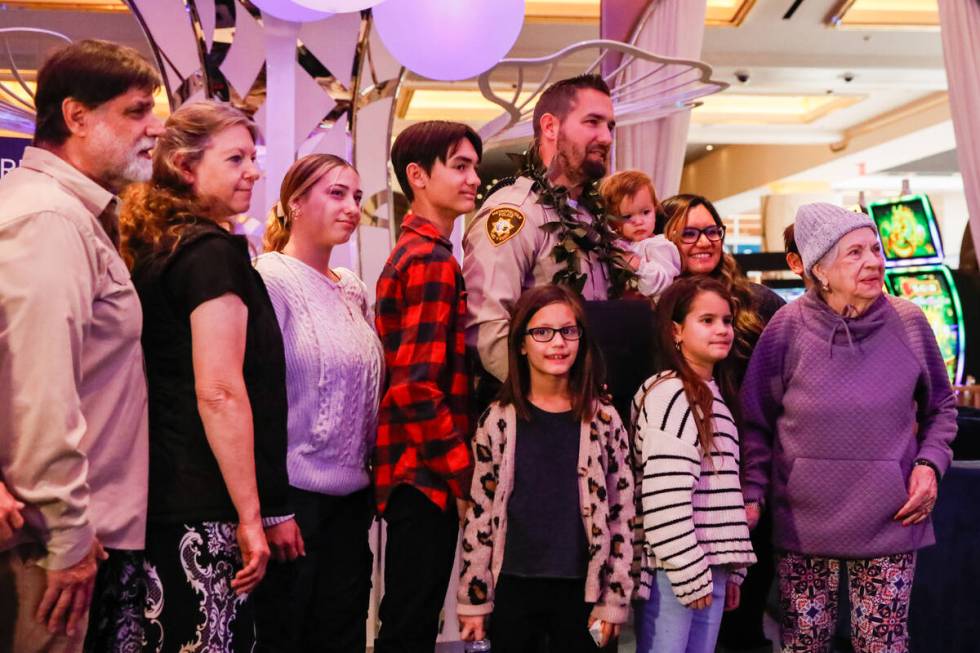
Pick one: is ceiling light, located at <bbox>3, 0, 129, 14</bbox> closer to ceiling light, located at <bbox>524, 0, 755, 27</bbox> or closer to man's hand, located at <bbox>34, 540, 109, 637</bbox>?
ceiling light, located at <bbox>524, 0, 755, 27</bbox>

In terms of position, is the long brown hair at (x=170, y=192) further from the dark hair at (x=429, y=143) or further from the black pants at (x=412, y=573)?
the black pants at (x=412, y=573)

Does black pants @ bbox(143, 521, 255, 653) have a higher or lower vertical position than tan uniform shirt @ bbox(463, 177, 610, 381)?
lower

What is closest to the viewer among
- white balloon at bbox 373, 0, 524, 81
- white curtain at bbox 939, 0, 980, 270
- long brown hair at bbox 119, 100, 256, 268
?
long brown hair at bbox 119, 100, 256, 268

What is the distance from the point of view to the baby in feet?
8.44

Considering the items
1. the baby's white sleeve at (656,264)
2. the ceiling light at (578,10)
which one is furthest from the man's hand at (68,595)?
the ceiling light at (578,10)

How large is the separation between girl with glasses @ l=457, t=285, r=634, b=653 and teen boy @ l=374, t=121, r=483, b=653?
0.26ft

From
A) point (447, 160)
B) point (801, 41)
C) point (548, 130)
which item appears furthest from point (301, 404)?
point (801, 41)

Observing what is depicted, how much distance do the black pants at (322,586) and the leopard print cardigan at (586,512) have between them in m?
0.24

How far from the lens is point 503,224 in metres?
2.30

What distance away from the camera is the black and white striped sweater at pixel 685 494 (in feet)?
7.14

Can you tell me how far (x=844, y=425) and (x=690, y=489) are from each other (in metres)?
0.46

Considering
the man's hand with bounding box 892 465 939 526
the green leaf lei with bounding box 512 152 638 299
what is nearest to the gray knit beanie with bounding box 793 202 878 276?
the green leaf lei with bounding box 512 152 638 299

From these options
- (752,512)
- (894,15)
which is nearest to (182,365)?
(752,512)

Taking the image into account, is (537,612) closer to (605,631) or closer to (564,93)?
(605,631)
